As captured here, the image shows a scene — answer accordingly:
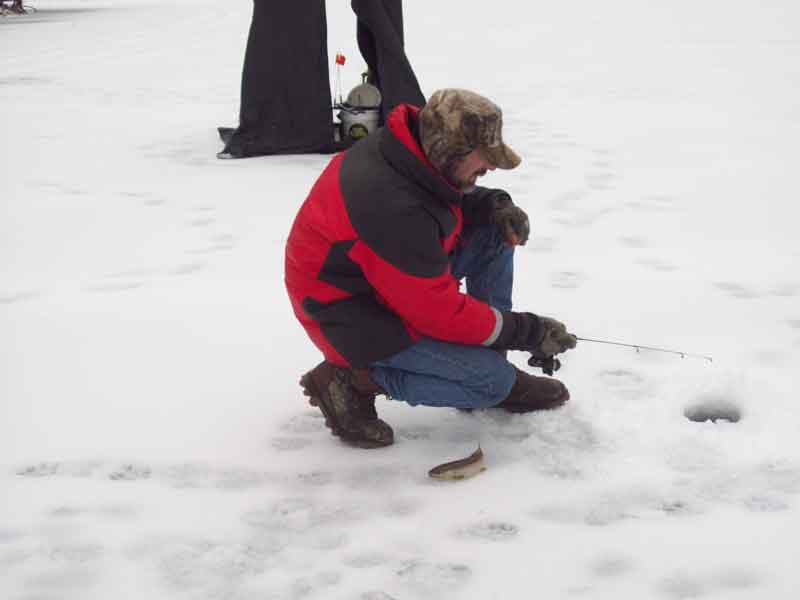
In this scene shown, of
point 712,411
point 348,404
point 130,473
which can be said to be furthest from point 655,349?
point 130,473

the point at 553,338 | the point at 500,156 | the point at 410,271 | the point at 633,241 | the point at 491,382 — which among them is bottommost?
the point at 633,241

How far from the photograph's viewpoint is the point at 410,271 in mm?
2080

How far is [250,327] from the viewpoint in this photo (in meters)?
3.21

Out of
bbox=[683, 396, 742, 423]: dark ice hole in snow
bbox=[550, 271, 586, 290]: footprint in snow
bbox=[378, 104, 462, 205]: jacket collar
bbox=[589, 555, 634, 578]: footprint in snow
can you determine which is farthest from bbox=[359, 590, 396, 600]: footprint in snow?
bbox=[550, 271, 586, 290]: footprint in snow

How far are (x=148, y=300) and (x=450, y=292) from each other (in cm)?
165

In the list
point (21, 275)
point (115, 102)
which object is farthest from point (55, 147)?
point (21, 275)

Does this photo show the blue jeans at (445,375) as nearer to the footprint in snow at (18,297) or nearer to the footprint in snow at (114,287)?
the footprint in snow at (114,287)

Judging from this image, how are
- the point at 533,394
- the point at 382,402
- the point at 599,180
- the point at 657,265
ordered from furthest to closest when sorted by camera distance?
1. the point at 599,180
2. the point at 657,265
3. the point at 382,402
4. the point at 533,394

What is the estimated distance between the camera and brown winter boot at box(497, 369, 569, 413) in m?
2.50

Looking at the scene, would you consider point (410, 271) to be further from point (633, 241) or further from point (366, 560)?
point (633, 241)

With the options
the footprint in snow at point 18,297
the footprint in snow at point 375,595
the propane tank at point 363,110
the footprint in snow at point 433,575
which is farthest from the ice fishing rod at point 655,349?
the propane tank at point 363,110

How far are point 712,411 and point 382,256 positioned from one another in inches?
43.1

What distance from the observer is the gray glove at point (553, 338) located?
7.48ft

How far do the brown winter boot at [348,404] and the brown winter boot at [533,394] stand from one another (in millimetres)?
338
